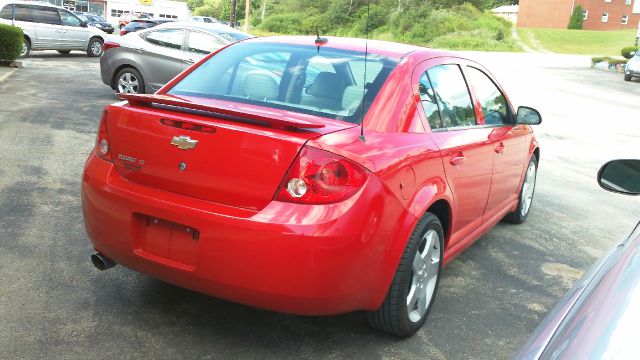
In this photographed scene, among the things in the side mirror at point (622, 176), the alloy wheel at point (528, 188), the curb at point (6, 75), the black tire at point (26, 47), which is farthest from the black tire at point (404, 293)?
the black tire at point (26, 47)

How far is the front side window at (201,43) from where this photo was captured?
11.4 m

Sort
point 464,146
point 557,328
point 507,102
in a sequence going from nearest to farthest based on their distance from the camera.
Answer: point 557,328
point 464,146
point 507,102

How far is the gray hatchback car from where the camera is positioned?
11.4 m

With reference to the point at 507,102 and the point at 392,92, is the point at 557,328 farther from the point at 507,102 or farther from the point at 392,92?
the point at 507,102

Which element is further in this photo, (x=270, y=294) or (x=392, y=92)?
(x=392, y=92)

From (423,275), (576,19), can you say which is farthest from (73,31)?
(576,19)

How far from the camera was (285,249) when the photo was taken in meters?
2.69

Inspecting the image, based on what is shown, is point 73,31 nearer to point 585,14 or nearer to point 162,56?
point 162,56

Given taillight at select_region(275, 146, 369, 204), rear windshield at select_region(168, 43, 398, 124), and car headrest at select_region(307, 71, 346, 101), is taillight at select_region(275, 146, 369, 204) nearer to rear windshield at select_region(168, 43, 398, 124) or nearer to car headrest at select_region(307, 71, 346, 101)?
rear windshield at select_region(168, 43, 398, 124)

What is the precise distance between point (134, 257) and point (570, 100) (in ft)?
61.3

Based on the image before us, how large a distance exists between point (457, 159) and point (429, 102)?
384mm

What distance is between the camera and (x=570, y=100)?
63.2 ft

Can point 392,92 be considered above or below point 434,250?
above

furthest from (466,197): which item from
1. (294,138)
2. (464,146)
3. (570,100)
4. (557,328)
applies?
(570,100)
